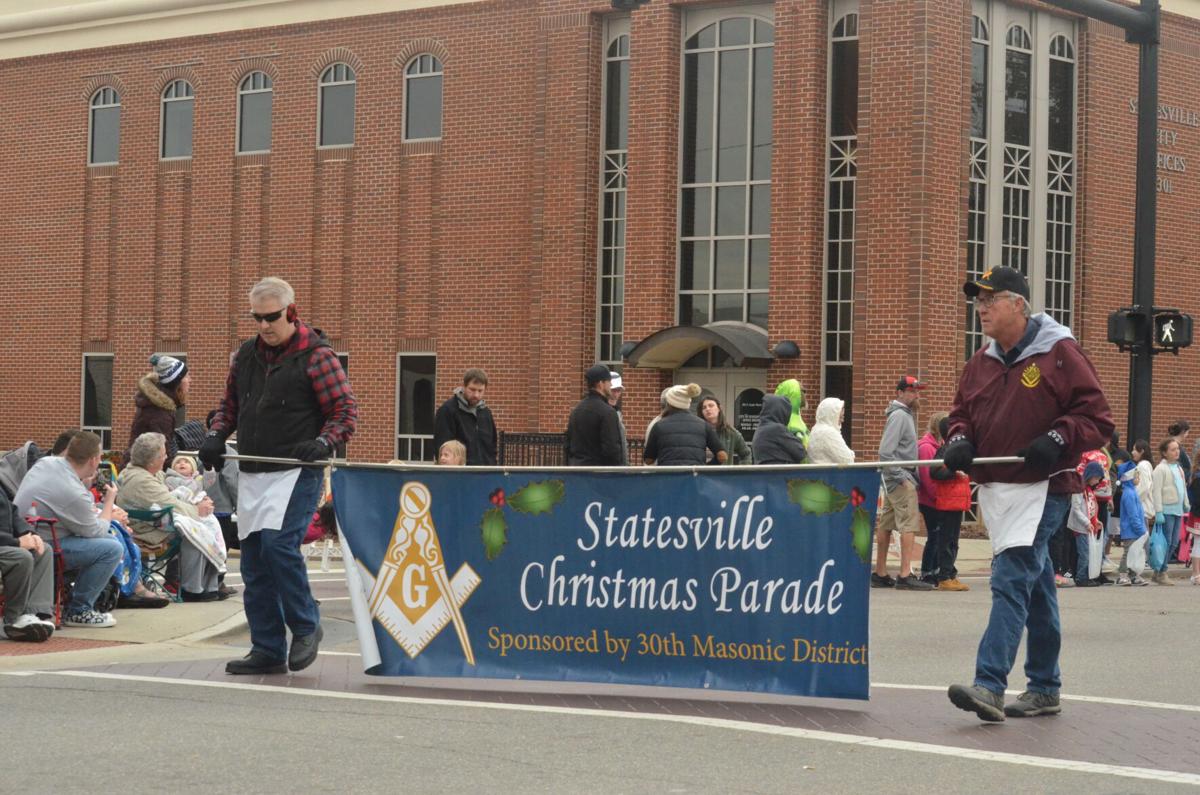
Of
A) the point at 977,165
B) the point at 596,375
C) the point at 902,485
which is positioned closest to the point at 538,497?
the point at 596,375

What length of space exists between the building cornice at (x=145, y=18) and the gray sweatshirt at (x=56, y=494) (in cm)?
1908

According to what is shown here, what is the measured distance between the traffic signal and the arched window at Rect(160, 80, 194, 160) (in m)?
19.0

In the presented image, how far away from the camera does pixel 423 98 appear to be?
1172 inches

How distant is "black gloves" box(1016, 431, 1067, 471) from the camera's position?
25.2 feet

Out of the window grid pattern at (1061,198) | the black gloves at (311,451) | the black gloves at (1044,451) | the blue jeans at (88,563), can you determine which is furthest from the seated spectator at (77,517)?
the window grid pattern at (1061,198)

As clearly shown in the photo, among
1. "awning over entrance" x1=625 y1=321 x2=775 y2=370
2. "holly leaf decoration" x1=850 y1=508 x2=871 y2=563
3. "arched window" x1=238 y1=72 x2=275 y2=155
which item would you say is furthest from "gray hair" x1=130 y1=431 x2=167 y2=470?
"arched window" x1=238 y1=72 x2=275 y2=155

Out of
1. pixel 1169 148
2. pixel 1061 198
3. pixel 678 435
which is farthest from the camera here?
pixel 1169 148

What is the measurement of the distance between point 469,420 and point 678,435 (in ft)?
5.77

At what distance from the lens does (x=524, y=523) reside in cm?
873

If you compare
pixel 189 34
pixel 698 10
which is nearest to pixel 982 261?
pixel 698 10

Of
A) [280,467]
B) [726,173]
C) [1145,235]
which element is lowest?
[280,467]

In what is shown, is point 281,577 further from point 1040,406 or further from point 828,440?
point 828,440

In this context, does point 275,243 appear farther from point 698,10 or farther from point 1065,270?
point 1065,270

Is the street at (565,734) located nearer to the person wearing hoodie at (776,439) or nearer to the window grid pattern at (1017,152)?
the person wearing hoodie at (776,439)
